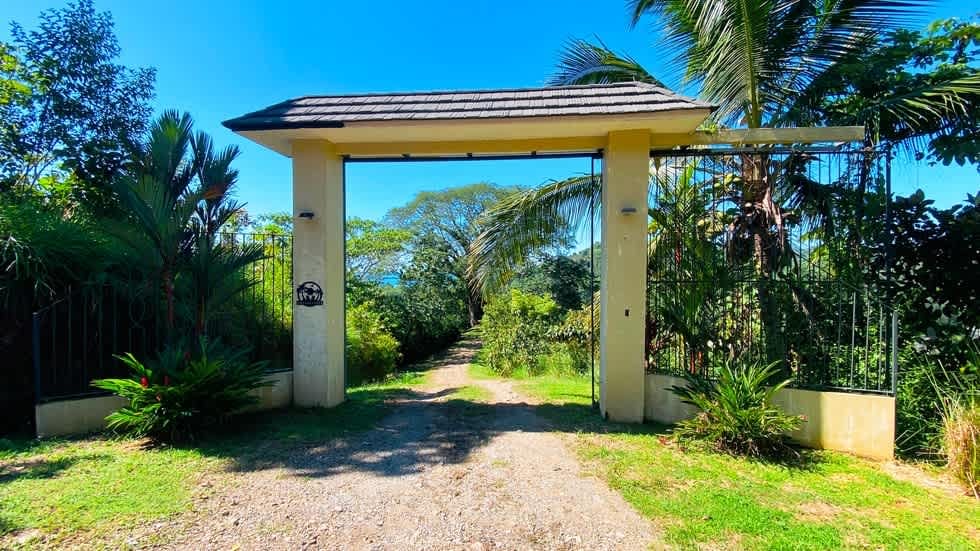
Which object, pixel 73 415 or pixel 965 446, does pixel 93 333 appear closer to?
pixel 73 415

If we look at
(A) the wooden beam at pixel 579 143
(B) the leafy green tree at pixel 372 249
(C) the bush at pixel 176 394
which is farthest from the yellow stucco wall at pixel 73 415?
(B) the leafy green tree at pixel 372 249

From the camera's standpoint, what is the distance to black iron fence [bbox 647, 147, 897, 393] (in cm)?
474

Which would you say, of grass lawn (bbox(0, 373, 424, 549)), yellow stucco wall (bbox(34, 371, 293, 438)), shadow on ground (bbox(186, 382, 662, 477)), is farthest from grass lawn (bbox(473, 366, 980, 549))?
yellow stucco wall (bbox(34, 371, 293, 438))

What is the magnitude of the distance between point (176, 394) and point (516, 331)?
31.8 ft

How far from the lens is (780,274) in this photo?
5086 mm

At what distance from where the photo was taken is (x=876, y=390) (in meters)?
4.46

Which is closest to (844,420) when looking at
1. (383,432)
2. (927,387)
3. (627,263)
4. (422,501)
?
(927,387)

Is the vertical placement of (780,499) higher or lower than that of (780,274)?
lower

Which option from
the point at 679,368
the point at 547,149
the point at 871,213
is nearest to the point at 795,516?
the point at 679,368

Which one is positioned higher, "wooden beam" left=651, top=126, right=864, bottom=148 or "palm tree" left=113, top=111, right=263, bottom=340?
"wooden beam" left=651, top=126, right=864, bottom=148

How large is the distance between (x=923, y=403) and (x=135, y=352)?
30.0 ft

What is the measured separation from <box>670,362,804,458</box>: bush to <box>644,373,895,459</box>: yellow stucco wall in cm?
17

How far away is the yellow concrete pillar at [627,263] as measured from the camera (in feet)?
16.5

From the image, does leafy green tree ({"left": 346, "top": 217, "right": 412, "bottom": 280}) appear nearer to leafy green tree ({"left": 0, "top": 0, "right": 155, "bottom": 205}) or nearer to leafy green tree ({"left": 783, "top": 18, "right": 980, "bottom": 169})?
leafy green tree ({"left": 0, "top": 0, "right": 155, "bottom": 205})
